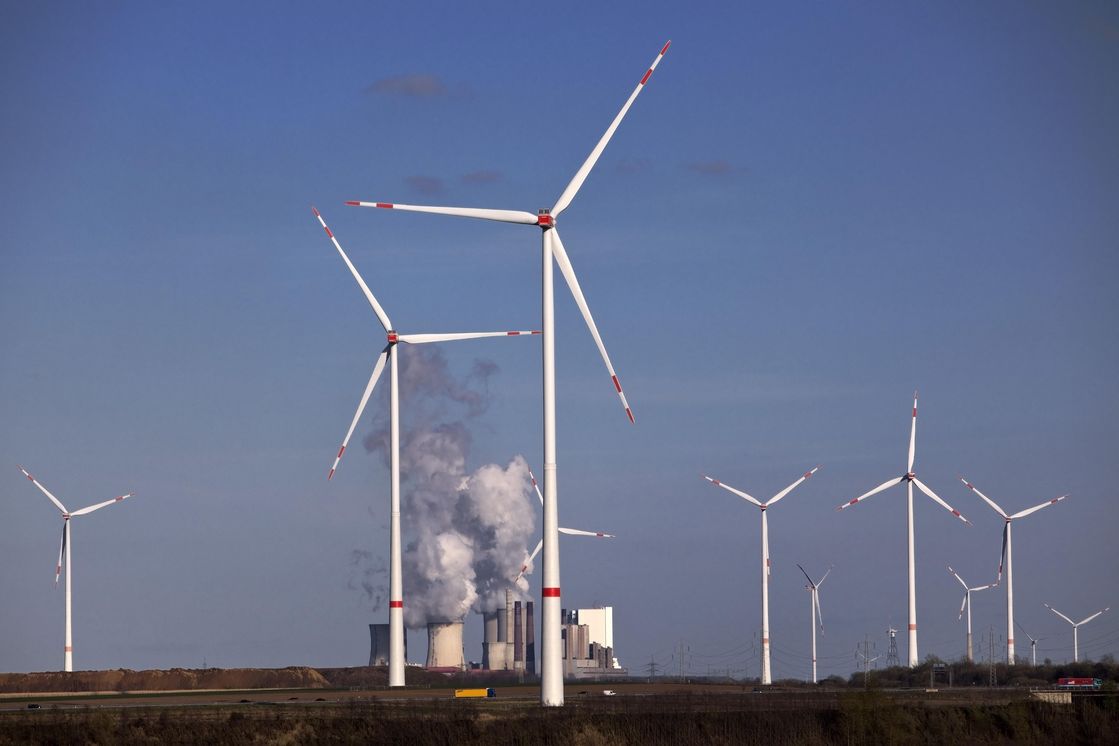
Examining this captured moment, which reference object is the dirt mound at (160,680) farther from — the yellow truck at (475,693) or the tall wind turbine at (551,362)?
the tall wind turbine at (551,362)

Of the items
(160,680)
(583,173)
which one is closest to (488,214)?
(583,173)

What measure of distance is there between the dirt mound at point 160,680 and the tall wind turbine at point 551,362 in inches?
2371

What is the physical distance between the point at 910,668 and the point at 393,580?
55.6m

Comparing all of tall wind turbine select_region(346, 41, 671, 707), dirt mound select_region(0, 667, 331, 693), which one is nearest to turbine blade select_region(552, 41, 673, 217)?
tall wind turbine select_region(346, 41, 671, 707)

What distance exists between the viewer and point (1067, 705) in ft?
289

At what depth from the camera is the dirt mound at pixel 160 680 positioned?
129m

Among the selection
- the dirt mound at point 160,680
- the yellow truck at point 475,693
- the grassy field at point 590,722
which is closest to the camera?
the grassy field at point 590,722

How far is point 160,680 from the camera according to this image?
132m

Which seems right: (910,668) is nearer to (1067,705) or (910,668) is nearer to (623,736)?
(1067,705)

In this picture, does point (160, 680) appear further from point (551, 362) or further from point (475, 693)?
point (551, 362)

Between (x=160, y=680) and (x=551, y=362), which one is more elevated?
(x=551, y=362)

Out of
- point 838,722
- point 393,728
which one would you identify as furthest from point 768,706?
point 393,728

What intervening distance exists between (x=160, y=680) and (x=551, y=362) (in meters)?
68.5

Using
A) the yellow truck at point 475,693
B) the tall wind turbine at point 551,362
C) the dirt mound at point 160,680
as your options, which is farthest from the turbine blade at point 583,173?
the dirt mound at point 160,680
